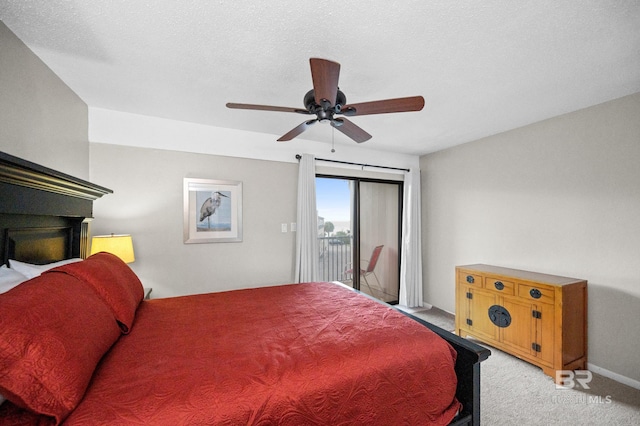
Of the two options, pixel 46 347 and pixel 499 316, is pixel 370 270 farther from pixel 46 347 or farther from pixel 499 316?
pixel 46 347

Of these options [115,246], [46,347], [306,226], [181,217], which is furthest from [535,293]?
[115,246]

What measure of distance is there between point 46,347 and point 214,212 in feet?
7.57

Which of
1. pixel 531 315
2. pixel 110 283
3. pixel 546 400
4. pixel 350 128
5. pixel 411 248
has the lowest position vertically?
pixel 546 400

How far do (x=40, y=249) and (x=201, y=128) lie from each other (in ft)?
6.04

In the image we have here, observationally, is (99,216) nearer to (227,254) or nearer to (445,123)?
(227,254)

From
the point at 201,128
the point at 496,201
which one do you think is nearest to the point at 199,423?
the point at 201,128

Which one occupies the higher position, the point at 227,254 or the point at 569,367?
the point at 227,254

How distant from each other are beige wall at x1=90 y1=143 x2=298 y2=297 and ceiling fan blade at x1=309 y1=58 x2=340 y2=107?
188cm

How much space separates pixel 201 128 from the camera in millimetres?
3055

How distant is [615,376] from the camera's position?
238cm

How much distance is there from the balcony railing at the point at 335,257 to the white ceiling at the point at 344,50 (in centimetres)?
224

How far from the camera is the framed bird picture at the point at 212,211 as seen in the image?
2.99 meters

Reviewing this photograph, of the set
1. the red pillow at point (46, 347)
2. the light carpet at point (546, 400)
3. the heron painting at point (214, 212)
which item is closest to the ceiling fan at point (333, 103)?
the red pillow at point (46, 347)

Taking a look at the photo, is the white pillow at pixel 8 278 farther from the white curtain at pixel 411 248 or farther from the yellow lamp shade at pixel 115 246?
the white curtain at pixel 411 248
